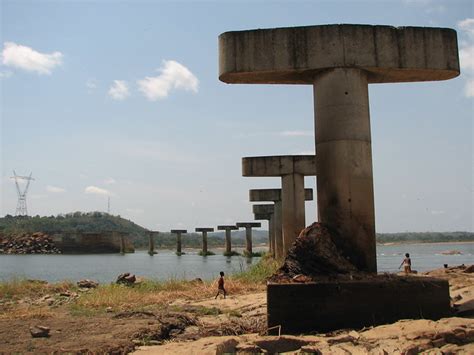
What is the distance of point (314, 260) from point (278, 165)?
665 inches

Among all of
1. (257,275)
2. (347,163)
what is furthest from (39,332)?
(257,275)

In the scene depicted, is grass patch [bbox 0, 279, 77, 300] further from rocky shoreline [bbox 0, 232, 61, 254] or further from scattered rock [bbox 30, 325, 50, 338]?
rocky shoreline [bbox 0, 232, 61, 254]

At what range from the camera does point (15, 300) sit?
15.6m

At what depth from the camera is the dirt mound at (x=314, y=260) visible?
9242 mm

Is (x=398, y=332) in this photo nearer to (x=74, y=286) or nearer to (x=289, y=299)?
(x=289, y=299)

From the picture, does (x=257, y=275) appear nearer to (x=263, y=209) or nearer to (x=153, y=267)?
(x=153, y=267)

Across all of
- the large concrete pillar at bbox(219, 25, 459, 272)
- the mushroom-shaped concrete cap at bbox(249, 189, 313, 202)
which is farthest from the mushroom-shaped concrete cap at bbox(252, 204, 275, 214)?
the large concrete pillar at bbox(219, 25, 459, 272)

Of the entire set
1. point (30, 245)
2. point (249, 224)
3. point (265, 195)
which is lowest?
point (30, 245)

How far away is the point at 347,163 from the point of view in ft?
32.8

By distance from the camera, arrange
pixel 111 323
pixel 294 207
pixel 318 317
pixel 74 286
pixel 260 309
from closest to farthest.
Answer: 1. pixel 318 317
2. pixel 111 323
3. pixel 260 309
4. pixel 74 286
5. pixel 294 207

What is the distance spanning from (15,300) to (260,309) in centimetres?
798

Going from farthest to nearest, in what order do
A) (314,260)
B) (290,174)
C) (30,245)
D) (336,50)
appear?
(30,245)
(290,174)
(336,50)
(314,260)

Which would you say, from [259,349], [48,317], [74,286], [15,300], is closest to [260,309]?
[259,349]

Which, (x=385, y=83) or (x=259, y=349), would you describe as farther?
(x=385, y=83)
